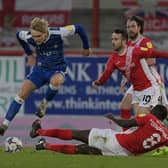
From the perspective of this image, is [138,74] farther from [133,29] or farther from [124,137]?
[124,137]

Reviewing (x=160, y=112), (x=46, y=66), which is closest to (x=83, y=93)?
(x=46, y=66)

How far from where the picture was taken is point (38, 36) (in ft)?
41.3

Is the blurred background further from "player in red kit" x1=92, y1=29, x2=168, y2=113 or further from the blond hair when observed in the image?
"player in red kit" x1=92, y1=29, x2=168, y2=113

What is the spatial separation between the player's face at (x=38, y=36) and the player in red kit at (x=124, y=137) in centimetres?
197

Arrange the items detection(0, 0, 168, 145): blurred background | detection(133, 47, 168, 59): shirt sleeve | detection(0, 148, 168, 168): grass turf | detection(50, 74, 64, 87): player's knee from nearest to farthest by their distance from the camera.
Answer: detection(0, 148, 168, 168): grass turf, detection(133, 47, 168, 59): shirt sleeve, detection(50, 74, 64, 87): player's knee, detection(0, 0, 168, 145): blurred background

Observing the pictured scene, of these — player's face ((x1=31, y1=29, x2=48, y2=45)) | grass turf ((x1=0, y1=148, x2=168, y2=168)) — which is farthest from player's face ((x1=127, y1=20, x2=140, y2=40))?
grass turf ((x1=0, y1=148, x2=168, y2=168))

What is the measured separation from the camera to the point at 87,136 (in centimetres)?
1083

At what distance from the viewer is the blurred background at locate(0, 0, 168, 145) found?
59.0 ft

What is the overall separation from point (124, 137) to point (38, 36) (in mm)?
2628

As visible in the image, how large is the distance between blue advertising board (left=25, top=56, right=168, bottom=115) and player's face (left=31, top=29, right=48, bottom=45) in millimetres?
5430

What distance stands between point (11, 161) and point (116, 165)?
124 centimetres

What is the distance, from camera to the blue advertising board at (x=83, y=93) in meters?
18.1


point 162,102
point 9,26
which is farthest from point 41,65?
point 9,26

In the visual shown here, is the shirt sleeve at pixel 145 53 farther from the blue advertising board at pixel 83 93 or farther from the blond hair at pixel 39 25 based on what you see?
the blue advertising board at pixel 83 93
